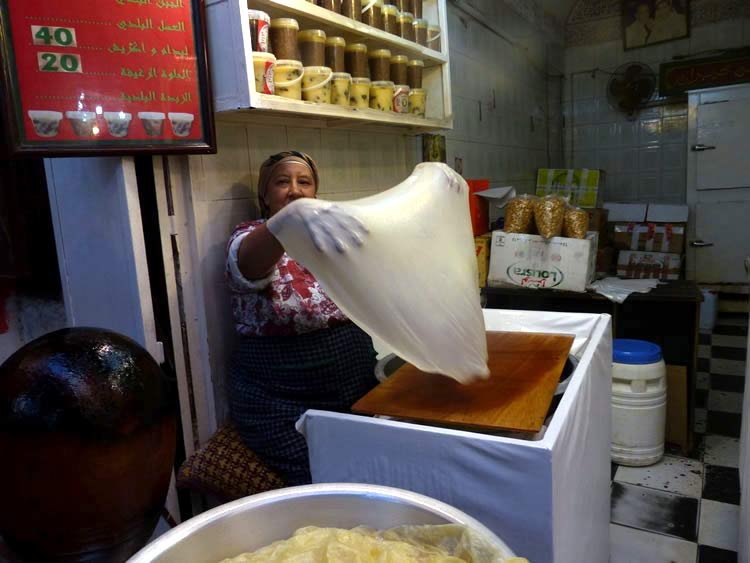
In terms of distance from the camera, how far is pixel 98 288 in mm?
1635

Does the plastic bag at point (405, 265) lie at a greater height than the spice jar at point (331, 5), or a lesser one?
Answer: lesser

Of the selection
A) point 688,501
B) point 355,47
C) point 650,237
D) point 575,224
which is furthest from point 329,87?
point 650,237

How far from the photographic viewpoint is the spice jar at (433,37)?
7.98ft

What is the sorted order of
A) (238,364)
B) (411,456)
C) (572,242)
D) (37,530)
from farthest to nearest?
(572,242) < (238,364) < (411,456) < (37,530)

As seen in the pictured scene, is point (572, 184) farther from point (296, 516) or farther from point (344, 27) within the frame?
point (296, 516)

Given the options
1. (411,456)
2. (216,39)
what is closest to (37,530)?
(411,456)

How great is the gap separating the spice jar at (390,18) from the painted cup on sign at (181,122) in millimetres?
939

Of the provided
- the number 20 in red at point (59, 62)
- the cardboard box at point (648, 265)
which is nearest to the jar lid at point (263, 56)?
the number 20 in red at point (59, 62)

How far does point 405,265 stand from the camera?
991mm

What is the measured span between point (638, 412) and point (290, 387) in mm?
1588

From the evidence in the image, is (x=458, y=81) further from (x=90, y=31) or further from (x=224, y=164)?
(x=90, y=31)

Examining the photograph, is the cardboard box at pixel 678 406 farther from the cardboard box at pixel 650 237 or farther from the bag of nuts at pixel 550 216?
the cardboard box at pixel 650 237

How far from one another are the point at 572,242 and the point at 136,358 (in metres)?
2.30

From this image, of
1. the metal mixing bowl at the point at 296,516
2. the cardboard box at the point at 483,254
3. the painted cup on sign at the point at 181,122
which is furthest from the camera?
the cardboard box at the point at 483,254
